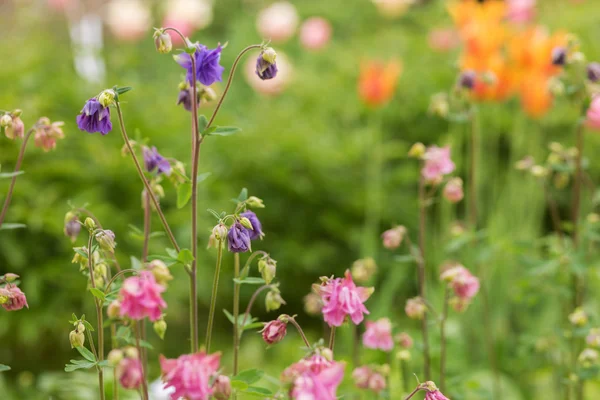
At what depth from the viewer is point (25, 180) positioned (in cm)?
263

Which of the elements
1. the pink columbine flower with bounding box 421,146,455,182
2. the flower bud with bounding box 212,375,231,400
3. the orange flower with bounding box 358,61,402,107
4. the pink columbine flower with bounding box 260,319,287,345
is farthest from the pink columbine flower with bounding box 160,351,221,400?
the orange flower with bounding box 358,61,402,107

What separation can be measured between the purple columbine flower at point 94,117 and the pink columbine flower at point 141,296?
0.92 feet

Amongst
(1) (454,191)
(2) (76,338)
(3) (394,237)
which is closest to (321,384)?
(2) (76,338)

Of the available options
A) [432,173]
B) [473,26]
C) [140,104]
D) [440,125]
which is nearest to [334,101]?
[440,125]

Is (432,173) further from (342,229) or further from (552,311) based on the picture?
(342,229)

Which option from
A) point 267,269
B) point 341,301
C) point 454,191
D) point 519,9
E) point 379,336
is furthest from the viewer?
point 519,9

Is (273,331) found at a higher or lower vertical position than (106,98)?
lower

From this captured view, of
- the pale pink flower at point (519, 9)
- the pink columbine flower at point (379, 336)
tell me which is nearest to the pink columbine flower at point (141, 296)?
the pink columbine flower at point (379, 336)

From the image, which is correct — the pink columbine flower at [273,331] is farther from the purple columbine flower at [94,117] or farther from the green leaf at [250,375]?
the purple columbine flower at [94,117]

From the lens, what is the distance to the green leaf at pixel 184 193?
3.53ft

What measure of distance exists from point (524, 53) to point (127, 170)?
167cm

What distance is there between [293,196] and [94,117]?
2491 mm

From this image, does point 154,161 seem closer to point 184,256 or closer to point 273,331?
point 184,256

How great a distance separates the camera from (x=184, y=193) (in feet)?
3.55
